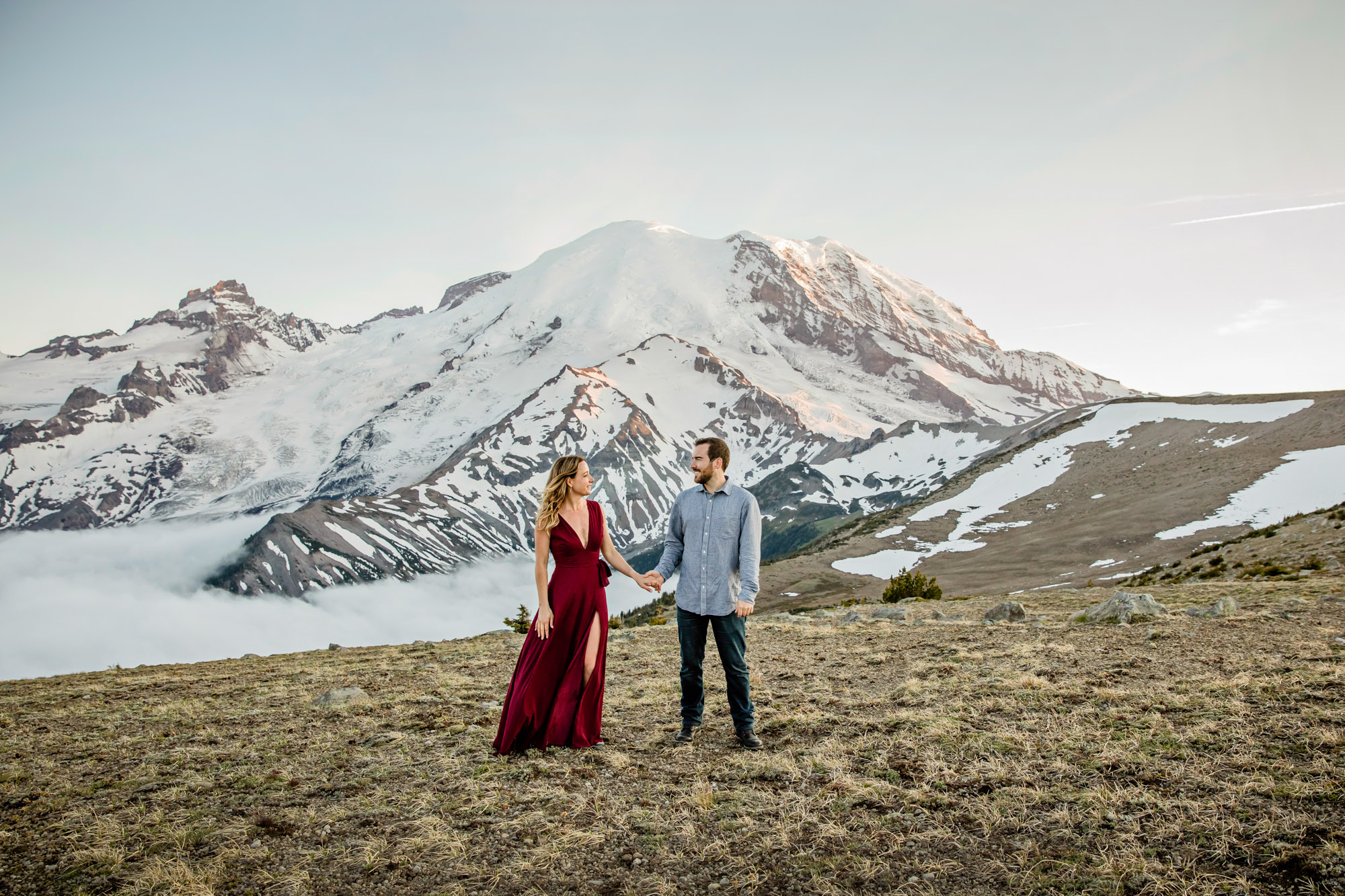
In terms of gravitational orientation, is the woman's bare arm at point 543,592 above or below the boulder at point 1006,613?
above

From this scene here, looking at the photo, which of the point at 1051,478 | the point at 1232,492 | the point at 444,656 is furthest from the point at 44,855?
the point at 1051,478

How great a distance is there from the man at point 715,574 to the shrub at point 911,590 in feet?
93.3

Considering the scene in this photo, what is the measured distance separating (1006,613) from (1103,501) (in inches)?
2585

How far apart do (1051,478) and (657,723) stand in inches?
3705

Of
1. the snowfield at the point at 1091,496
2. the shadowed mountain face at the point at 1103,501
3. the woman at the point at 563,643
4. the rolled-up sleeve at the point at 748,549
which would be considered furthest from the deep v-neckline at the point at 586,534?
the snowfield at the point at 1091,496

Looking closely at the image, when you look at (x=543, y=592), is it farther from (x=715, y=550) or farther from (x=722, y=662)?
(x=722, y=662)

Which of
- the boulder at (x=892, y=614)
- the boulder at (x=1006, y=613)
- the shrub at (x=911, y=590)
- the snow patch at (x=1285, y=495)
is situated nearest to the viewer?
the boulder at (x=1006, y=613)

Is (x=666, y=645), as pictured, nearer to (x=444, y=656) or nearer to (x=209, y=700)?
(x=444, y=656)

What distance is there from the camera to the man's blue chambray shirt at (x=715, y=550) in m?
8.08

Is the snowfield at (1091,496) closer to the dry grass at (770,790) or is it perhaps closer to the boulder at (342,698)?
the dry grass at (770,790)

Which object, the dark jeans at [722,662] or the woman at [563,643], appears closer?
the dark jeans at [722,662]

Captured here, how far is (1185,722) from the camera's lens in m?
7.34

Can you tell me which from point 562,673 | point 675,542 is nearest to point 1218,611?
point 675,542

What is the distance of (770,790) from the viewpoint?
6.46m
